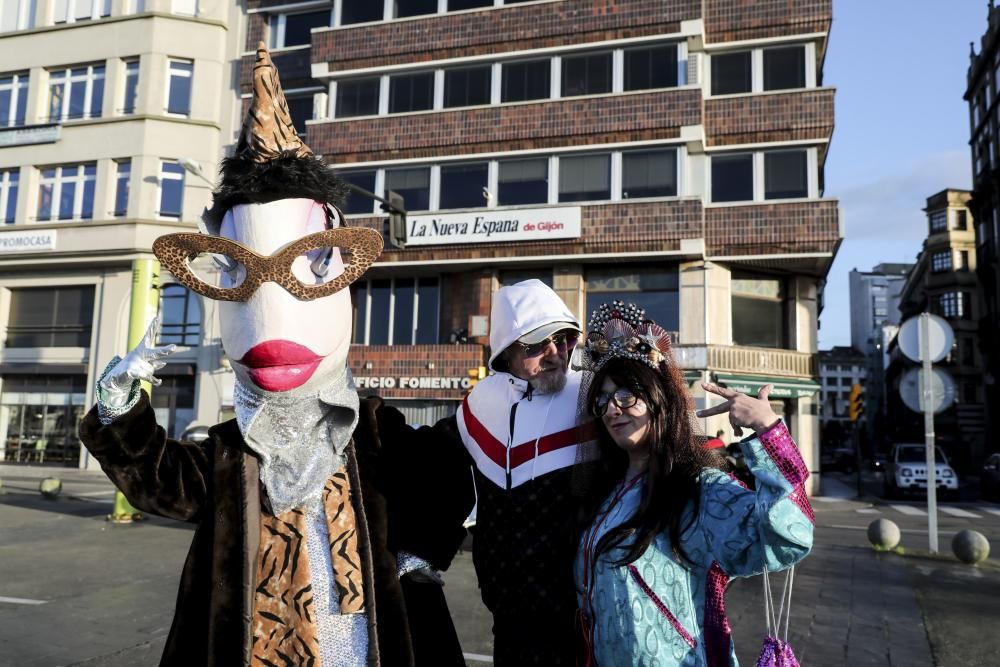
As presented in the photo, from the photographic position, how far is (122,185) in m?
22.2

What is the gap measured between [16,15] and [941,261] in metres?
50.5

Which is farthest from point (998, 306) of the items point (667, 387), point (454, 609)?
point (667, 387)

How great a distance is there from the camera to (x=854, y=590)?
752 centimetres

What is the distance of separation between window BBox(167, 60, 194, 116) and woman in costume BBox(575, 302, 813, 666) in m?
23.3

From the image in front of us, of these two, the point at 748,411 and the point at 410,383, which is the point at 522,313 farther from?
the point at 410,383

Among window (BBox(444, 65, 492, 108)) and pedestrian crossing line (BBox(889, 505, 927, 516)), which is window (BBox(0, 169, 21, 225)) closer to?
window (BBox(444, 65, 492, 108))

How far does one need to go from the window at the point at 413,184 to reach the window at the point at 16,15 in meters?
13.9

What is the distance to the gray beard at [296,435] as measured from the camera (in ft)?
7.99

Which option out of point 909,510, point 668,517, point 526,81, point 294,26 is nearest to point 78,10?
point 294,26

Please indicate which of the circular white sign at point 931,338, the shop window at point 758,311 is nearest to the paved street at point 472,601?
the circular white sign at point 931,338

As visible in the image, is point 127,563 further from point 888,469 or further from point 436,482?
point 888,469

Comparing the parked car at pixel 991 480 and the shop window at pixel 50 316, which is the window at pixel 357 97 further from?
the parked car at pixel 991 480

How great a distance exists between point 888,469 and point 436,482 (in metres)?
21.4

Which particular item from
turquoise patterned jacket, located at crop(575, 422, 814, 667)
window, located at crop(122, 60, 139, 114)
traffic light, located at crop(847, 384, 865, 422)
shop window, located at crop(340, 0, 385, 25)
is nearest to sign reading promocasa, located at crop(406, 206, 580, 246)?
shop window, located at crop(340, 0, 385, 25)
